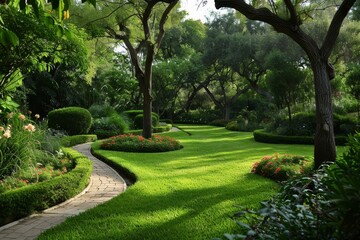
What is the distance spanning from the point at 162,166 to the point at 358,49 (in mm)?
20607

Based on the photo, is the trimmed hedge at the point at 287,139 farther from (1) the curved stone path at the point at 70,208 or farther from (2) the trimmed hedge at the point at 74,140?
(1) the curved stone path at the point at 70,208

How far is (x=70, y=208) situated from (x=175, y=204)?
1.71 m

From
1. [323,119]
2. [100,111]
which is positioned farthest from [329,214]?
[100,111]

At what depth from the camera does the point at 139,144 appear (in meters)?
12.6

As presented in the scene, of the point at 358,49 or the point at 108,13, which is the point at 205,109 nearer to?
the point at 358,49

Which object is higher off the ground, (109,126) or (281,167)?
(109,126)

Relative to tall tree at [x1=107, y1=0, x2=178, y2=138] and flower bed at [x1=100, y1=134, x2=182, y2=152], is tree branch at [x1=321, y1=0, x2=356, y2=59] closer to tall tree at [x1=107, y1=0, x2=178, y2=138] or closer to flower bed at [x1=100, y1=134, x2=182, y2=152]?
flower bed at [x1=100, y1=134, x2=182, y2=152]

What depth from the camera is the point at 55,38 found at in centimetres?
645

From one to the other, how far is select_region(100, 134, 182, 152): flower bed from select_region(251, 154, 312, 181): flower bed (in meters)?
5.10

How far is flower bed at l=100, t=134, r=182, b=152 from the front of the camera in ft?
40.9

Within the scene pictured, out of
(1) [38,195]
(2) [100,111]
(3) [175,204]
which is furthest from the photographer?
(2) [100,111]

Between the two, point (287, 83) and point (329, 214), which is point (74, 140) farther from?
point (329, 214)

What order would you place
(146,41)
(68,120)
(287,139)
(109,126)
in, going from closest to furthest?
(146,41)
(287,139)
(68,120)
(109,126)

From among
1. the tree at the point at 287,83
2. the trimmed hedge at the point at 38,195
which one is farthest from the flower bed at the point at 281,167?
the tree at the point at 287,83
